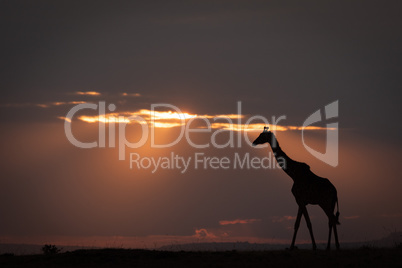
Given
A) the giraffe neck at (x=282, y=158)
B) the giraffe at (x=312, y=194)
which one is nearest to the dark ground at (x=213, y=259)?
the giraffe at (x=312, y=194)

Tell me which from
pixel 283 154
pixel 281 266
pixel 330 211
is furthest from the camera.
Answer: pixel 283 154

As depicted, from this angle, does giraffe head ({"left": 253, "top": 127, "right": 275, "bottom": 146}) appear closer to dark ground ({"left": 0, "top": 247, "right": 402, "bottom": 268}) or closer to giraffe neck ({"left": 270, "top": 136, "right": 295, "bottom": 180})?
giraffe neck ({"left": 270, "top": 136, "right": 295, "bottom": 180})

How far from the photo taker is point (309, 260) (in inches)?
875

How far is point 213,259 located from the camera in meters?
23.1

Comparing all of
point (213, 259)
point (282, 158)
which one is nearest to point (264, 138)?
point (282, 158)

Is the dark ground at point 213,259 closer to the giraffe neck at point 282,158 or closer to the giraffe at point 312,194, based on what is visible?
the giraffe at point 312,194

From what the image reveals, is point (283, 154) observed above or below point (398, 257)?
above

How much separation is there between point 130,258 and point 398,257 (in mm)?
10840

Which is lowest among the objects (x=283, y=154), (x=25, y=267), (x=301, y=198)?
(x=25, y=267)

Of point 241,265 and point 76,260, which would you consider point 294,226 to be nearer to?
point 241,265

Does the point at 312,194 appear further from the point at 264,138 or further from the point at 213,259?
the point at 213,259

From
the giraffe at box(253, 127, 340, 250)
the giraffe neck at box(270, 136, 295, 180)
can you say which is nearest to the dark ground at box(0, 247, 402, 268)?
the giraffe at box(253, 127, 340, 250)

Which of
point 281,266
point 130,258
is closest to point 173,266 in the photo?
point 130,258

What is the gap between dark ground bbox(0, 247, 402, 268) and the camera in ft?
71.7
